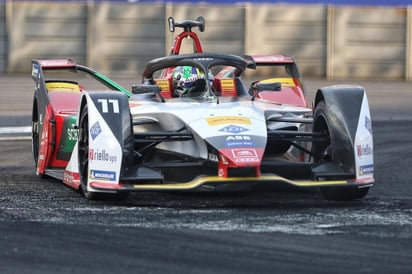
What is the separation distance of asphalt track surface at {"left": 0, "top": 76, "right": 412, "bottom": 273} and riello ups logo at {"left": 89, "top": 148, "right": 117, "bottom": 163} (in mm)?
346

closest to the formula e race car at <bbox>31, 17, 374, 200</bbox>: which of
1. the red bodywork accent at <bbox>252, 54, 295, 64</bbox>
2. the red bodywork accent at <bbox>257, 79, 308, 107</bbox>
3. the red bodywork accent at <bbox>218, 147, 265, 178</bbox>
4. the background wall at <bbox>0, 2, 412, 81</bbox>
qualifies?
the red bodywork accent at <bbox>218, 147, 265, 178</bbox>

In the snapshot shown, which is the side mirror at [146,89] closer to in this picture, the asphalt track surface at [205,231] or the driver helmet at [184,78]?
the driver helmet at [184,78]

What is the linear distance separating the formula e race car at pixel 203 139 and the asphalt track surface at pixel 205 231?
194mm

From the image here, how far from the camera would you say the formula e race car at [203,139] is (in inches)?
322

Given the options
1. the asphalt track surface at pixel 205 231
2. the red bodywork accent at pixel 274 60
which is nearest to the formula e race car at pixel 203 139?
the asphalt track surface at pixel 205 231

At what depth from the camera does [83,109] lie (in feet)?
29.1

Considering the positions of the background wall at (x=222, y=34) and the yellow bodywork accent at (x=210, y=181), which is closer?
the yellow bodywork accent at (x=210, y=181)

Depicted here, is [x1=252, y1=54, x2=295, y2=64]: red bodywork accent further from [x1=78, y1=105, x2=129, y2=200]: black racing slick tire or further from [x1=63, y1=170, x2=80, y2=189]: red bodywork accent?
[x1=78, y1=105, x2=129, y2=200]: black racing slick tire

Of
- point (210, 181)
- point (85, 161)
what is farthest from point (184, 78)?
point (210, 181)

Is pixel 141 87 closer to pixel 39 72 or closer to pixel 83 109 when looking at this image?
pixel 83 109

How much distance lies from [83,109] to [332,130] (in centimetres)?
197

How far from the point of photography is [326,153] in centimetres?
891

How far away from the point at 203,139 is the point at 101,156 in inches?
30.3

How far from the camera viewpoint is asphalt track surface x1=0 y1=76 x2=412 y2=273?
6.19 meters
